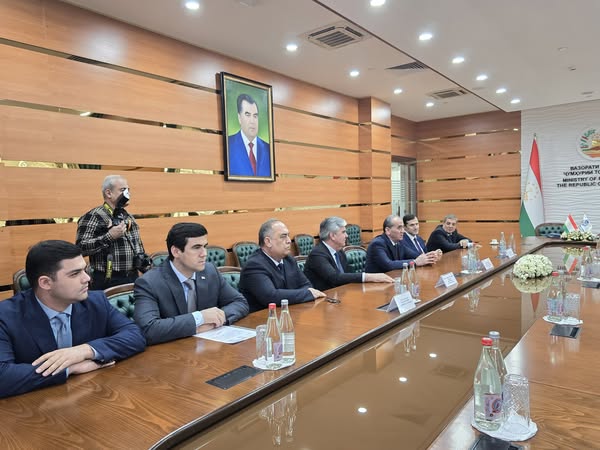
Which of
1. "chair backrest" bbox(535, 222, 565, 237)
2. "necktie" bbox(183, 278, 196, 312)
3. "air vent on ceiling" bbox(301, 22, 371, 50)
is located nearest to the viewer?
"necktie" bbox(183, 278, 196, 312)

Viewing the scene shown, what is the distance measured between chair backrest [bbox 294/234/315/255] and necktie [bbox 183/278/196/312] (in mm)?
3880

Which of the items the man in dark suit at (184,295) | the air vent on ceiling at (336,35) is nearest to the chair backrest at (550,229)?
the air vent on ceiling at (336,35)

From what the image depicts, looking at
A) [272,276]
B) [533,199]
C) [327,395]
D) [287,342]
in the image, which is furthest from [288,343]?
[533,199]

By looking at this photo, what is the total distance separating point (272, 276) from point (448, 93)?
19.7 feet

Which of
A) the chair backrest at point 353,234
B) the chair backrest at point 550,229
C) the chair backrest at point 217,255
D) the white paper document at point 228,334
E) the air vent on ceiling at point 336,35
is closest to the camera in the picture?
the white paper document at point 228,334

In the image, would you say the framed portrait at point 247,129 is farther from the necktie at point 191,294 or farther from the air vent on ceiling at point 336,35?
the necktie at point 191,294

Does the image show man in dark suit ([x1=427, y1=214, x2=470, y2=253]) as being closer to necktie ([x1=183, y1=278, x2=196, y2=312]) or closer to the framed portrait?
the framed portrait

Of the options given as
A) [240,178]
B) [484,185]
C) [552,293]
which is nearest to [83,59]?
[240,178]

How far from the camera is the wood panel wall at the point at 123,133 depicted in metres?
3.48

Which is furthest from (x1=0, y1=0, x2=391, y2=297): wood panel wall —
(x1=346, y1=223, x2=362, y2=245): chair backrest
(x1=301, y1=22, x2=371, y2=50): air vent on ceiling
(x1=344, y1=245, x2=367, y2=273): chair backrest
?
(x1=344, y1=245, x2=367, y2=273): chair backrest

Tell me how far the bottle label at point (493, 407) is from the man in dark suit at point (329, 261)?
80.9 inches

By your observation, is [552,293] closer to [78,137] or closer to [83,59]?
[78,137]

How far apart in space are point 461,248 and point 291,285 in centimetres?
336

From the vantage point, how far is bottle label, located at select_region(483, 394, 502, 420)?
1.10 meters
